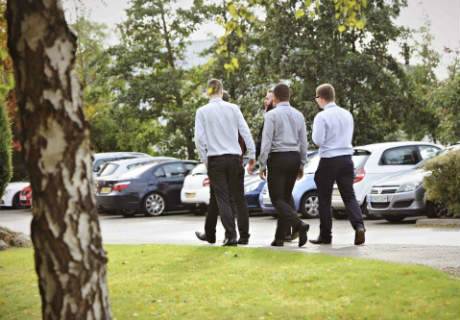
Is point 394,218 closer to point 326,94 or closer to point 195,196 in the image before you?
point 326,94

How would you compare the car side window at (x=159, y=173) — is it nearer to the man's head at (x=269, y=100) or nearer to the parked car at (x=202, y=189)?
the parked car at (x=202, y=189)

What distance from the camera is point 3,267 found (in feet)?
29.3

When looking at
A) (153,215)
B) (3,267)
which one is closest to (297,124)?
→ (3,267)

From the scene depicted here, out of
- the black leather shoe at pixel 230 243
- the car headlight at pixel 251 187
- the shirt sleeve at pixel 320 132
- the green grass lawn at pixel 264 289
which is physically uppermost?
the shirt sleeve at pixel 320 132

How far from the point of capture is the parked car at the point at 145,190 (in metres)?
19.4

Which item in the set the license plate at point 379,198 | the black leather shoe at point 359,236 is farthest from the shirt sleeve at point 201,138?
the license plate at point 379,198

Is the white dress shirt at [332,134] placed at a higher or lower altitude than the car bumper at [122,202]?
higher

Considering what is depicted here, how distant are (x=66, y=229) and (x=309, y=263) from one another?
3995mm

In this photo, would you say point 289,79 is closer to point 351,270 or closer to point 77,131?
point 351,270

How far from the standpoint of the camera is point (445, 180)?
1222 centimetres

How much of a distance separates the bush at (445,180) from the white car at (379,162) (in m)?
1.74

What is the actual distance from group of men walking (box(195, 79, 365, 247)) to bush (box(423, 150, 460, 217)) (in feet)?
11.9

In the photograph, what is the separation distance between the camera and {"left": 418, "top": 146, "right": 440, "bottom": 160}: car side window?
14578mm

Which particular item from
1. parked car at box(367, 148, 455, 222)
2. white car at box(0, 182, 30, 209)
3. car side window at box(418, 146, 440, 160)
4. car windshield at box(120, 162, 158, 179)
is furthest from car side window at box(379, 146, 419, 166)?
white car at box(0, 182, 30, 209)
